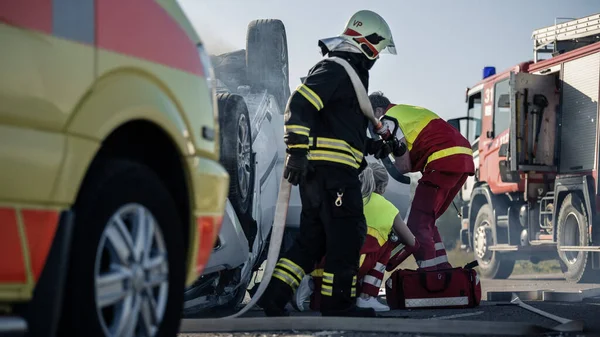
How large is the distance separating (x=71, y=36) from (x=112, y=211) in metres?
0.52

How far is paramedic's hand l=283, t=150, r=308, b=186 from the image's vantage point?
601 cm

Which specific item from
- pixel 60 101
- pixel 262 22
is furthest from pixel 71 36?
pixel 262 22

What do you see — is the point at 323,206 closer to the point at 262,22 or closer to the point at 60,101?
the point at 262,22

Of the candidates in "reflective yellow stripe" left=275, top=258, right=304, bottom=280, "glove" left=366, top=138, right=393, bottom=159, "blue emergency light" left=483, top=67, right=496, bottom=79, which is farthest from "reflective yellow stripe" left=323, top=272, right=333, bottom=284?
"blue emergency light" left=483, top=67, right=496, bottom=79

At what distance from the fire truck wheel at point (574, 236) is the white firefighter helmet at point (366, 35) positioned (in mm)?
7583

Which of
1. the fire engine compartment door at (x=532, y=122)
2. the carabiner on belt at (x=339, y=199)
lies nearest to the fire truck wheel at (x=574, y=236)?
the fire engine compartment door at (x=532, y=122)

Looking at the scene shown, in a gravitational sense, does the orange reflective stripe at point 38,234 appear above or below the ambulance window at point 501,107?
below

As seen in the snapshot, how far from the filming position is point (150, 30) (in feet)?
11.2

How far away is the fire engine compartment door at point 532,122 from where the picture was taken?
14.3m

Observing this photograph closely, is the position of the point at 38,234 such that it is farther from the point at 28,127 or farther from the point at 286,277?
the point at 286,277

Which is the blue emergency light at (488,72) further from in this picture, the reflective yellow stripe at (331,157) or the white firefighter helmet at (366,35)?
the reflective yellow stripe at (331,157)

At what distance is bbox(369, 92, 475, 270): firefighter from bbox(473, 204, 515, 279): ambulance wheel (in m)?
7.35

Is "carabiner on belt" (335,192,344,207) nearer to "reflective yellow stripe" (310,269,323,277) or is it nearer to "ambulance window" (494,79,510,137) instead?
"reflective yellow stripe" (310,269,323,277)

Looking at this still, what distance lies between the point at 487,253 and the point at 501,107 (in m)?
2.70
